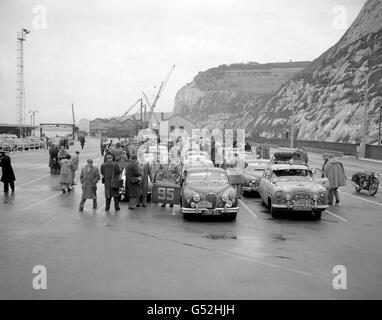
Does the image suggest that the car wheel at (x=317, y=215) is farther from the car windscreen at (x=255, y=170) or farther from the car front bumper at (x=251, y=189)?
the car windscreen at (x=255, y=170)

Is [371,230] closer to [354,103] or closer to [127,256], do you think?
[127,256]

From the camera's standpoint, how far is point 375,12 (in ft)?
289

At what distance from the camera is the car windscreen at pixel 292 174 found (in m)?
14.3

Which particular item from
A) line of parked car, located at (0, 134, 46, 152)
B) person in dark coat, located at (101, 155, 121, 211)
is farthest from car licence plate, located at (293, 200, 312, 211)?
line of parked car, located at (0, 134, 46, 152)

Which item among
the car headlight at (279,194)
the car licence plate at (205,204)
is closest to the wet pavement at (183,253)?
the car licence plate at (205,204)

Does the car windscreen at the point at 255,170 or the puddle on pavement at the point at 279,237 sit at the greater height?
the car windscreen at the point at 255,170

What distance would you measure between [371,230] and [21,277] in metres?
8.62

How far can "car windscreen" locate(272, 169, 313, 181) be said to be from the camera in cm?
1428

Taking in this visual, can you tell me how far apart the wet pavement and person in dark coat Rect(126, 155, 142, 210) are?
467mm

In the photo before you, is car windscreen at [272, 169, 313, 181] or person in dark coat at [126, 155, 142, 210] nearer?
person in dark coat at [126, 155, 142, 210]

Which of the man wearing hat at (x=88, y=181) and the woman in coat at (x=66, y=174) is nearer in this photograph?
the man wearing hat at (x=88, y=181)

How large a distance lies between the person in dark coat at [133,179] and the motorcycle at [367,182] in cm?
989

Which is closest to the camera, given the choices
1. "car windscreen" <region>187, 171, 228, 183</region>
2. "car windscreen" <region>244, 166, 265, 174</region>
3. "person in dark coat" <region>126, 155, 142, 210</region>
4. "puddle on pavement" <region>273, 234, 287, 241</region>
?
"puddle on pavement" <region>273, 234, 287, 241</region>

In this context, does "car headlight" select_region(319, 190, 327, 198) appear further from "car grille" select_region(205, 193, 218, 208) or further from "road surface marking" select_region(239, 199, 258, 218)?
"car grille" select_region(205, 193, 218, 208)
